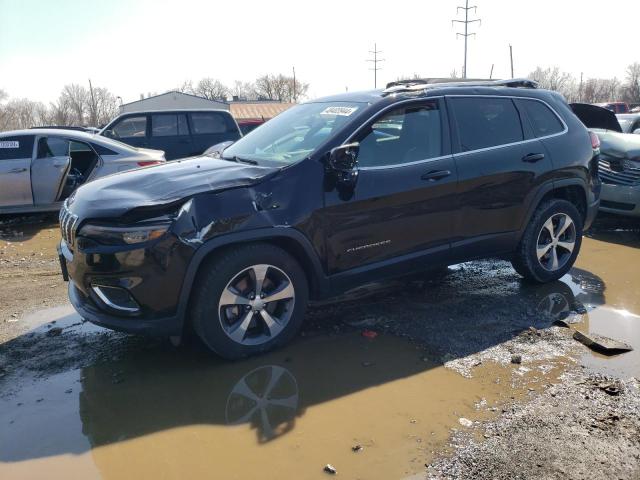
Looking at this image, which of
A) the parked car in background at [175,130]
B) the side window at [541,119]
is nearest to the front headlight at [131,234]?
the side window at [541,119]

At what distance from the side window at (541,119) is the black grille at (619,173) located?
2804 millimetres

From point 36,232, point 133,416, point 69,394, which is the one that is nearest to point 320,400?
point 133,416

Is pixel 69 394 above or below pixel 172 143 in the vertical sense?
below

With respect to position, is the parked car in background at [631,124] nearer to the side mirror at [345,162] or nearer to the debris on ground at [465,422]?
the side mirror at [345,162]

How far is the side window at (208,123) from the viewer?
12273mm

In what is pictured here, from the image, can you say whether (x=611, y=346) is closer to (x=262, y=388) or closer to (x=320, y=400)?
(x=320, y=400)

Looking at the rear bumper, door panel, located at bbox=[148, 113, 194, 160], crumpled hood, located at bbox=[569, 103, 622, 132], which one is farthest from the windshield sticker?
door panel, located at bbox=[148, 113, 194, 160]

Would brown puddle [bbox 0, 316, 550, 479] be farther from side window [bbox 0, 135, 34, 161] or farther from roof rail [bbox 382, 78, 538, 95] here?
side window [bbox 0, 135, 34, 161]

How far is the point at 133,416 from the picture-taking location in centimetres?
318

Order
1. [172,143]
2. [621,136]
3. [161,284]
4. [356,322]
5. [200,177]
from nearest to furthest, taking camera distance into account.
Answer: [161,284] < [200,177] < [356,322] < [621,136] < [172,143]

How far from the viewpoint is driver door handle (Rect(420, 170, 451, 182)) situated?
431cm

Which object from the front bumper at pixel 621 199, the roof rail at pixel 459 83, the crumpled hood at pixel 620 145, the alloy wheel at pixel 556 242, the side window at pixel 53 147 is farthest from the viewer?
the side window at pixel 53 147

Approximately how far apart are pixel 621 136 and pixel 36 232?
8733 millimetres

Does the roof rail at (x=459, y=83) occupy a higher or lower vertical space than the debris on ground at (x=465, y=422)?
higher
